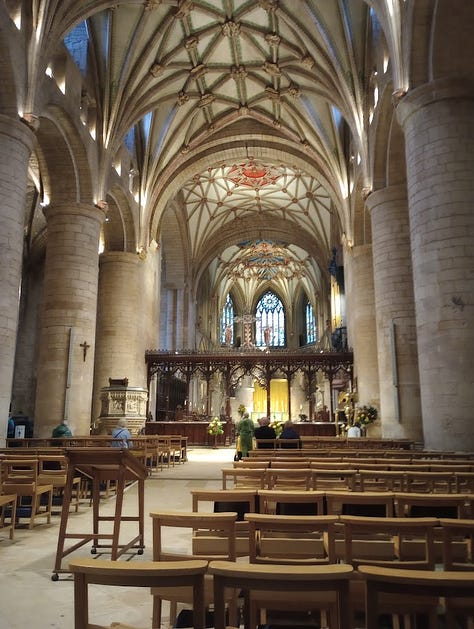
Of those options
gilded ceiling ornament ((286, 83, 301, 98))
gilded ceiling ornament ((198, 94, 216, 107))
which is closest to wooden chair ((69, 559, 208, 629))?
gilded ceiling ornament ((286, 83, 301, 98))

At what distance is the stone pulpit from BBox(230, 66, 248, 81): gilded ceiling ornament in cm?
1217

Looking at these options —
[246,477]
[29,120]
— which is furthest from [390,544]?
[29,120]

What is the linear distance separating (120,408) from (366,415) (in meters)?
7.34

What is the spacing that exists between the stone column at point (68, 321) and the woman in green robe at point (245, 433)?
610cm

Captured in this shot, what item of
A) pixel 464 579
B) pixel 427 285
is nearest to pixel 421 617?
pixel 464 579

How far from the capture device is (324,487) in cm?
504

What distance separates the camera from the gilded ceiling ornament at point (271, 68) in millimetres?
18609

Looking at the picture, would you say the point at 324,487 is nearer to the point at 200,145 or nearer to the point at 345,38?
the point at 345,38

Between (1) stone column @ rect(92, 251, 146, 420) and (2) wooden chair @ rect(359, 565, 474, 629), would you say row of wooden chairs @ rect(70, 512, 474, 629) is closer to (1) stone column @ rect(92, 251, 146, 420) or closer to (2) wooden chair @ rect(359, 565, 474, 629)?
(2) wooden chair @ rect(359, 565, 474, 629)

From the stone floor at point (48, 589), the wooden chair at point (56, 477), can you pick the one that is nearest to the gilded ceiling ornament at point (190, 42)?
the wooden chair at point (56, 477)

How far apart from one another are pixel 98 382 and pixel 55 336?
4989mm

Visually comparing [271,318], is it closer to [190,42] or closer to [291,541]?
[190,42]

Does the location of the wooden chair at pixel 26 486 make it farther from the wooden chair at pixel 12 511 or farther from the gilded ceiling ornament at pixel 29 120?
the gilded ceiling ornament at pixel 29 120

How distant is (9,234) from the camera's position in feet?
34.7
